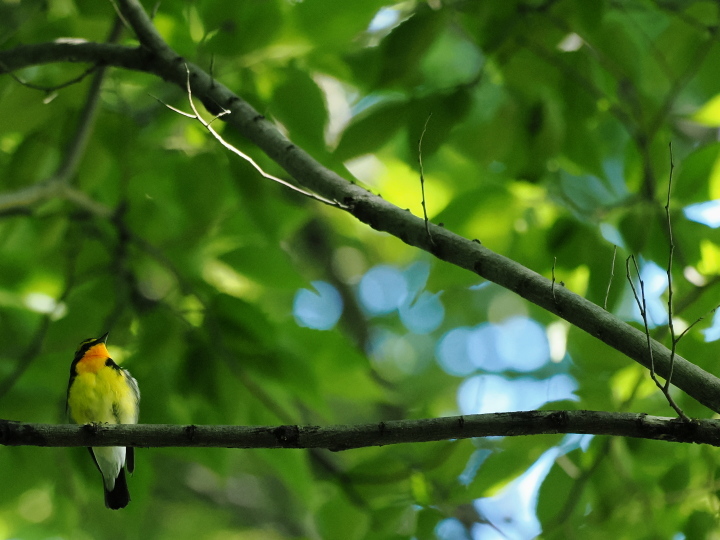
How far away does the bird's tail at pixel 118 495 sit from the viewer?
12.2 ft

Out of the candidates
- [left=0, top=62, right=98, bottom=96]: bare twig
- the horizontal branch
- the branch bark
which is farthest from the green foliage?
the horizontal branch

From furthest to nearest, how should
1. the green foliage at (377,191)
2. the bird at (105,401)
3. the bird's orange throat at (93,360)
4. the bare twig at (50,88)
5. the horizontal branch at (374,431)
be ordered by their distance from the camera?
1. the bird's orange throat at (93,360)
2. the bird at (105,401)
3. the green foliage at (377,191)
4. the bare twig at (50,88)
5. the horizontal branch at (374,431)

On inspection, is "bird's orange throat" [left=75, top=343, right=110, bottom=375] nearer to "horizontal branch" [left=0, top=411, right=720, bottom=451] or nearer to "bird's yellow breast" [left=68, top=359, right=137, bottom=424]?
"bird's yellow breast" [left=68, top=359, right=137, bottom=424]

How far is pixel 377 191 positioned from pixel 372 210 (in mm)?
1254

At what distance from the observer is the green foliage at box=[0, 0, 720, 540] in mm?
3027

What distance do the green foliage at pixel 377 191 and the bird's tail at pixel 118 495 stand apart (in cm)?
15

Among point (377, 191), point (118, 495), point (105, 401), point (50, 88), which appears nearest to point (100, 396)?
point (105, 401)

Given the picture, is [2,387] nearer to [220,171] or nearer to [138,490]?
[138,490]

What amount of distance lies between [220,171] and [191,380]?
3.45 feet

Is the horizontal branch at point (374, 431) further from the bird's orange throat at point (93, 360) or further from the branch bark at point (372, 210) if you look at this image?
the bird's orange throat at point (93, 360)

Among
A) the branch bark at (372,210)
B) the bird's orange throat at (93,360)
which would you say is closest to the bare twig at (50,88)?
the branch bark at (372,210)

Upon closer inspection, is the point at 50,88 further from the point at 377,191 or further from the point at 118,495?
the point at 118,495

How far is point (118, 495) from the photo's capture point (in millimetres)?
3789

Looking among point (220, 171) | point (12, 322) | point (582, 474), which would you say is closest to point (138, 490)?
point (12, 322)
